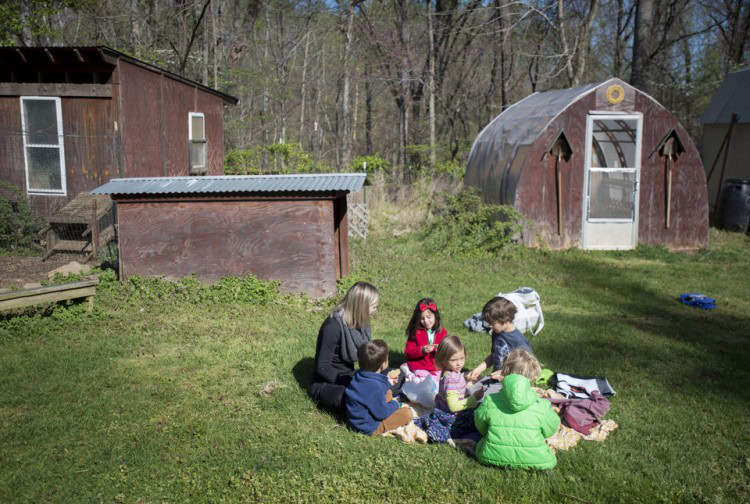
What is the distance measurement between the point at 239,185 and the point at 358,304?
3797mm

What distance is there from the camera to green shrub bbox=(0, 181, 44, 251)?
12.1 meters

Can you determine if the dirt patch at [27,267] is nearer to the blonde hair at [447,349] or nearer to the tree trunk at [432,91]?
the blonde hair at [447,349]

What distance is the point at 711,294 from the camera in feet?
32.3

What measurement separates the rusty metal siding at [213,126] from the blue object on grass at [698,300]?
36.6 feet

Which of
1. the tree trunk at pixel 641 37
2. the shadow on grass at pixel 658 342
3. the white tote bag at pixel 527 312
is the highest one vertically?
the tree trunk at pixel 641 37

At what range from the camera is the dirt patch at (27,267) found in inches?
396

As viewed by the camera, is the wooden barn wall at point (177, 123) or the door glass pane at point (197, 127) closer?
the wooden barn wall at point (177, 123)

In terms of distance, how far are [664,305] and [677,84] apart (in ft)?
82.3

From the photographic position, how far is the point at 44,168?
41.9 feet

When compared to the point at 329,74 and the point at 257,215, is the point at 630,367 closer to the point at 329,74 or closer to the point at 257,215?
the point at 257,215

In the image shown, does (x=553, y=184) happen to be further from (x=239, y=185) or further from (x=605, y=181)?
(x=239, y=185)

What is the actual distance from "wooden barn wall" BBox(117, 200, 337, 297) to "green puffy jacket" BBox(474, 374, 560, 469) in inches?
180

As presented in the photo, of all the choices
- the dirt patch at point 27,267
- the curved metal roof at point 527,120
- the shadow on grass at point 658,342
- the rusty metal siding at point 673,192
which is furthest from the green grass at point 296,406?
the curved metal roof at point 527,120

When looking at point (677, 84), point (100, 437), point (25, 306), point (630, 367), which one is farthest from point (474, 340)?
point (677, 84)
